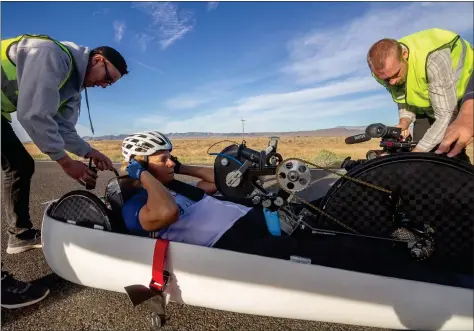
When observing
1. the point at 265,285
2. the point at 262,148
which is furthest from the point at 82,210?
the point at 262,148

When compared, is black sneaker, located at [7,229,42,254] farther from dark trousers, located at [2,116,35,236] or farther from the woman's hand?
the woman's hand

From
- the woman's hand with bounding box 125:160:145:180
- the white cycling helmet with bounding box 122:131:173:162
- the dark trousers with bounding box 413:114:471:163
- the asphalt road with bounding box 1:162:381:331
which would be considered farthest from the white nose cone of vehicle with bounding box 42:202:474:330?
the dark trousers with bounding box 413:114:471:163

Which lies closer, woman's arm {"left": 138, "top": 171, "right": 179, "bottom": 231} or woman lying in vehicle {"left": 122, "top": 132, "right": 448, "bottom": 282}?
woman lying in vehicle {"left": 122, "top": 132, "right": 448, "bottom": 282}

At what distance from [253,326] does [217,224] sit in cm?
70

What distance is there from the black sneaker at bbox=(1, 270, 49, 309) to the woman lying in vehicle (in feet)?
2.70

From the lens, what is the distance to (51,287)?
2385 millimetres

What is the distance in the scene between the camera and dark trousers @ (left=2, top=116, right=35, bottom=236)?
2.63 meters

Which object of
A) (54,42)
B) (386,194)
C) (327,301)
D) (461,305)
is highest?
(54,42)

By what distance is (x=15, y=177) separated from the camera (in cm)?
279

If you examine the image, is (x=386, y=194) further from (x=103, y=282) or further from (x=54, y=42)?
(x=54, y=42)

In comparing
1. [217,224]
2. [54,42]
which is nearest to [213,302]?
[217,224]

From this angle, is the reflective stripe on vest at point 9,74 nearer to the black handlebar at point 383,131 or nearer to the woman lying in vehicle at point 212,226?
the woman lying in vehicle at point 212,226

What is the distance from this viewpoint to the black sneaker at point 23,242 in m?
2.97

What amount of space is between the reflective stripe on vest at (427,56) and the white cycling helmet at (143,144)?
6.71ft
